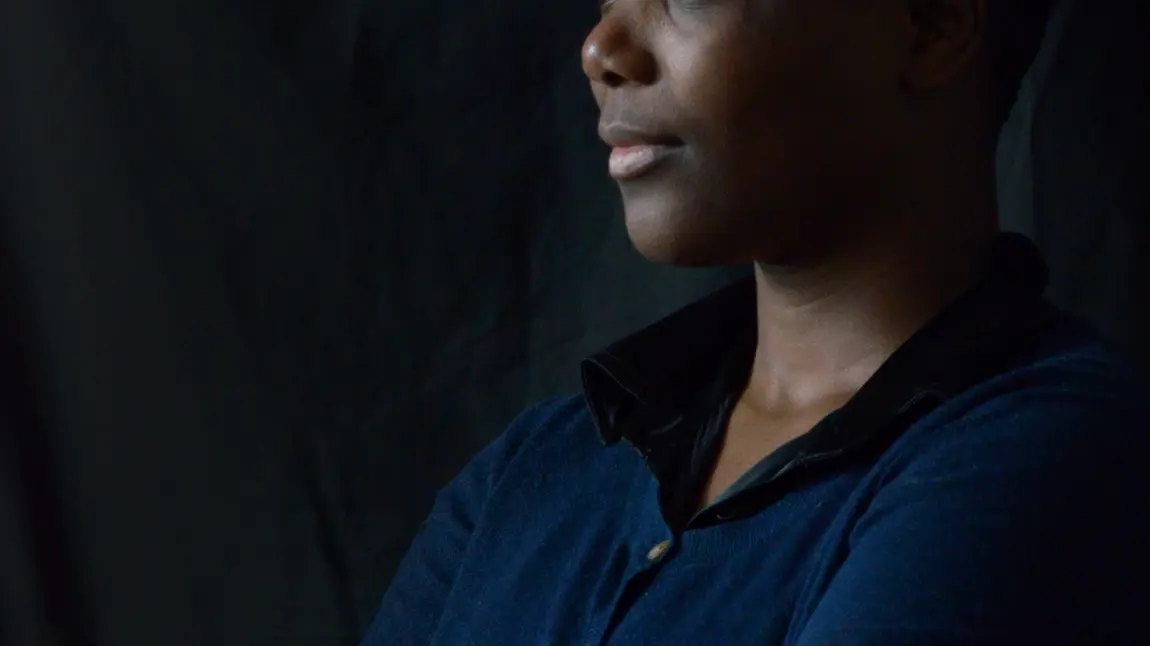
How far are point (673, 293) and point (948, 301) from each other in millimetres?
535

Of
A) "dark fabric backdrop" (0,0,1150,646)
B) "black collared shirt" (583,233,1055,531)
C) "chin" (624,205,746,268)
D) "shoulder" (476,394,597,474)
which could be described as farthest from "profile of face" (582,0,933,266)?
"dark fabric backdrop" (0,0,1150,646)

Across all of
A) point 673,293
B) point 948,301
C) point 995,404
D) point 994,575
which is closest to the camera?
point 994,575

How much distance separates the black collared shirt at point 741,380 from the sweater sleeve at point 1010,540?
0.20 ft

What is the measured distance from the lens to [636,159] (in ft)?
2.91

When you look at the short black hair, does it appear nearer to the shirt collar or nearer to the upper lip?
the shirt collar

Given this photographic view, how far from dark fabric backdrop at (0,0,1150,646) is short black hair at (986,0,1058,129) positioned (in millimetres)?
487

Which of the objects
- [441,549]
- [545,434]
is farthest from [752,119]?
[441,549]

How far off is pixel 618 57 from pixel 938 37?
0.21 metres

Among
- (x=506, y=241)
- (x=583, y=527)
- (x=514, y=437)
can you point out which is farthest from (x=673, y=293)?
(x=583, y=527)

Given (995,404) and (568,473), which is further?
(568,473)

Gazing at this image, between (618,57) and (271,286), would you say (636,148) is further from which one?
(271,286)

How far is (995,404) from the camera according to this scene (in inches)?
31.4

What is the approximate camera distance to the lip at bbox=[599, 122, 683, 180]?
0.88 meters

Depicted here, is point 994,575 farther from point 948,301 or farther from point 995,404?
point 948,301
